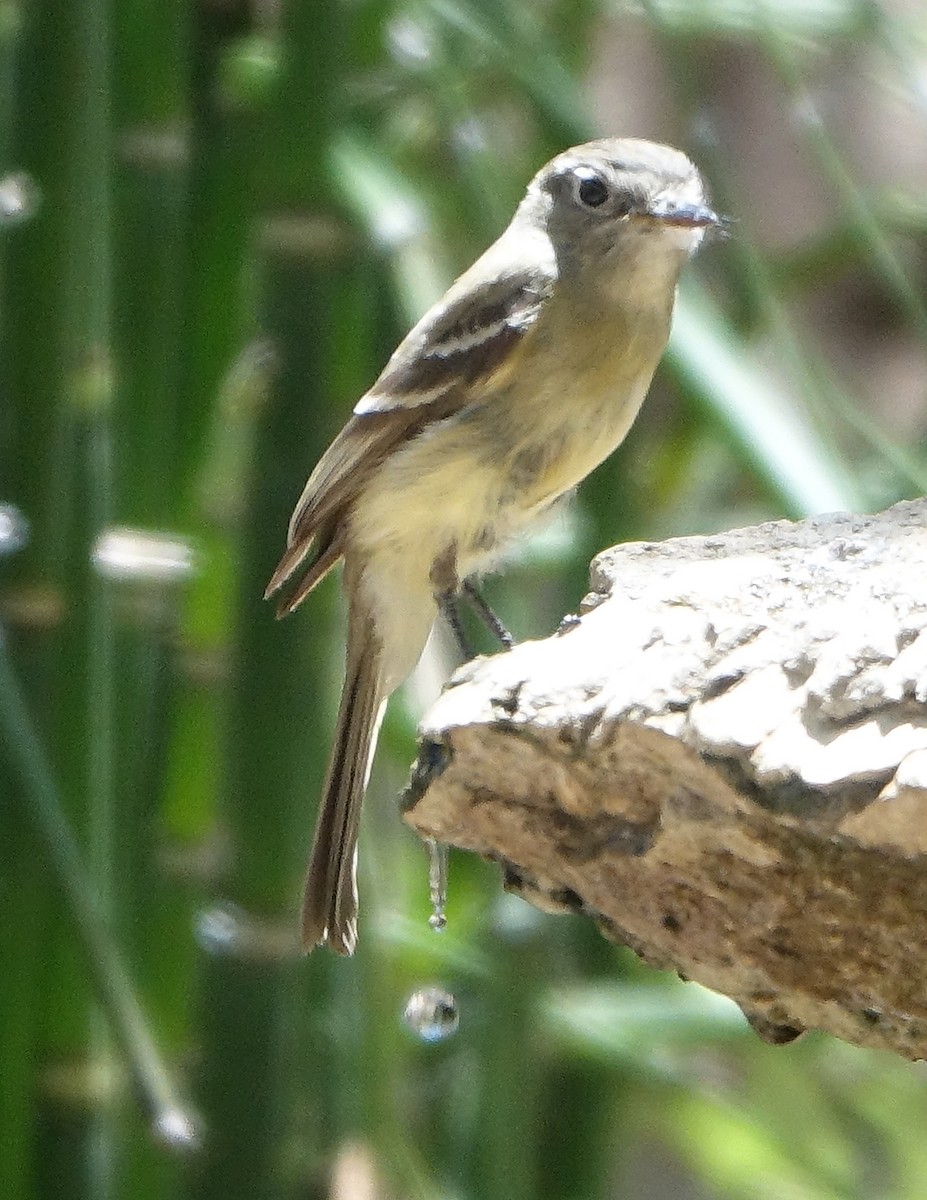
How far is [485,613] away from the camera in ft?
4.93

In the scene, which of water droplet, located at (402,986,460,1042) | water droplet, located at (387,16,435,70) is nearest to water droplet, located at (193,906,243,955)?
water droplet, located at (402,986,460,1042)

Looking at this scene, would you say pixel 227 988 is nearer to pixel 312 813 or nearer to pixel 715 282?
pixel 312 813

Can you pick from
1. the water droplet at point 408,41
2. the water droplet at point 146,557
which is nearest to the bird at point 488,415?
the water droplet at point 146,557

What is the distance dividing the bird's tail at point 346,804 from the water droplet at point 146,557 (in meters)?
0.15

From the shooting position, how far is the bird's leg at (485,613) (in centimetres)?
147

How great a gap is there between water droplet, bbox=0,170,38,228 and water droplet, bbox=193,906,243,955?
0.59 metres

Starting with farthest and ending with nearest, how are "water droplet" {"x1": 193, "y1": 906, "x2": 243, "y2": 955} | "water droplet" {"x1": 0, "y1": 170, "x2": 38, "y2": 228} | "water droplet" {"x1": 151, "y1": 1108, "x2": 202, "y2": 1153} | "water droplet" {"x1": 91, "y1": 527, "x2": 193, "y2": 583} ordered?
"water droplet" {"x1": 193, "y1": 906, "x2": 243, "y2": 955}
"water droplet" {"x1": 91, "y1": 527, "x2": 193, "y2": 583}
"water droplet" {"x1": 0, "y1": 170, "x2": 38, "y2": 228}
"water droplet" {"x1": 151, "y1": 1108, "x2": 202, "y2": 1153}

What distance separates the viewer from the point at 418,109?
194 cm

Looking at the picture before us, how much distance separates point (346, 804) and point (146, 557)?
0.28 meters

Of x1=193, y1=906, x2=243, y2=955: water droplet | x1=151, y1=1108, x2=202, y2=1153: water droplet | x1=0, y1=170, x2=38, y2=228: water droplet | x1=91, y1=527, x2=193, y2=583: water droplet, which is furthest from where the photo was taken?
x1=193, y1=906, x2=243, y2=955: water droplet

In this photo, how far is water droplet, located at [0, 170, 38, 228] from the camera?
1353mm

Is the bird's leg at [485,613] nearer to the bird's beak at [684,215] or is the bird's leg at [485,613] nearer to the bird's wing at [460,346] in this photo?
the bird's wing at [460,346]

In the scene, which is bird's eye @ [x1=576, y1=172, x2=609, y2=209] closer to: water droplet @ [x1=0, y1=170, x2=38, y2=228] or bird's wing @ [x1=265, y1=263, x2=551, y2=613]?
bird's wing @ [x1=265, y1=263, x2=551, y2=613]

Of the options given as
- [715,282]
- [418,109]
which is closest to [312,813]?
[418,109]
